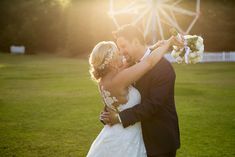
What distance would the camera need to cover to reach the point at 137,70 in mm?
4492

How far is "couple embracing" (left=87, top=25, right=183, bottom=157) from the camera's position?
14.8 feet

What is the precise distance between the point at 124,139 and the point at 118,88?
0.52 metres

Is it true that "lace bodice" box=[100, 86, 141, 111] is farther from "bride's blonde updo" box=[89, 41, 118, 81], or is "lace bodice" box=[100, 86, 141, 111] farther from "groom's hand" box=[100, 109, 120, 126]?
"bride's blonde updo" box=[89, 41, 118, 81]

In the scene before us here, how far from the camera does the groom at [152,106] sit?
452 centimetres

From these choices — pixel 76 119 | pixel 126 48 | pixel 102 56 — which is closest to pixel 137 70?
pixel 126 48

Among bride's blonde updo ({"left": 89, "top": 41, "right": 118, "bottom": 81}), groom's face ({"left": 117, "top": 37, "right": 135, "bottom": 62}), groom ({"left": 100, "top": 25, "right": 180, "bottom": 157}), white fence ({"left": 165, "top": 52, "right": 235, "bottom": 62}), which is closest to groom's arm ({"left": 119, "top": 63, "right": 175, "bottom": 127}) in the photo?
groom ({"left": 100, "top": 25, "right": 180, "bottom": 157})

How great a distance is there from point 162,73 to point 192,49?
815 millimetres

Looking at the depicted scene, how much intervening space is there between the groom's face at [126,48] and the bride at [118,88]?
0.05 m

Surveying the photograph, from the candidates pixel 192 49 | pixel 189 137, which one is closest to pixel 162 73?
pixel 192 49

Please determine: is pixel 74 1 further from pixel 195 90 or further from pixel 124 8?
pixel 195 90

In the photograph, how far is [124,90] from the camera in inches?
181

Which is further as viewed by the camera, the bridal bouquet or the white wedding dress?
the bridal bouquet

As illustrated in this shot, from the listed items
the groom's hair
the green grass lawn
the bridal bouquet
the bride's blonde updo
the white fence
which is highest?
the groom's hair

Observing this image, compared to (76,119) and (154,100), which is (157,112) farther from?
(76,119)
